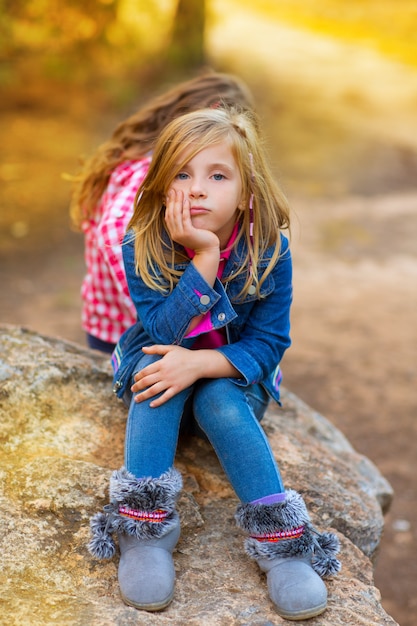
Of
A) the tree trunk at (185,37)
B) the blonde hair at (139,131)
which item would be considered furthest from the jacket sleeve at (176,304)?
the tree trunk at (185,37)

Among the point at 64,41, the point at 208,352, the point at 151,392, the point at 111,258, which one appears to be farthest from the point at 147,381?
the point at 64,41

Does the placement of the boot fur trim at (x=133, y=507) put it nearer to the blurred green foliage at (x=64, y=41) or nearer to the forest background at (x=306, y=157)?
the forest background at (x=306, y=157)

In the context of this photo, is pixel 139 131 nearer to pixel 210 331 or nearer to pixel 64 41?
pixel 210 331

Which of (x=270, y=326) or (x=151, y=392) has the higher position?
(x=270, y=326)

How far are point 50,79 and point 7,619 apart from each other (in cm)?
1151

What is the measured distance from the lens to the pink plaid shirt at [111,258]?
3.00 meters

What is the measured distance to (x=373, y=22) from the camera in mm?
17656

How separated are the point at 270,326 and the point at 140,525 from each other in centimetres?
69

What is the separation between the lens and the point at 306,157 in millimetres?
11656

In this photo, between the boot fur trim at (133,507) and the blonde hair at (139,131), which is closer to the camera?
the boot fur trim at (133,507)

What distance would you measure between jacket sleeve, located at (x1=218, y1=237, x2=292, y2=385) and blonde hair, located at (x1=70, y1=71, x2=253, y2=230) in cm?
116

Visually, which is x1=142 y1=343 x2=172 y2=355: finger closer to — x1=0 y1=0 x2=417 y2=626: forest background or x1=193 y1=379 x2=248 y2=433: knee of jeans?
x1=193 y1=379 x2=248 y2=433: knee of jeans

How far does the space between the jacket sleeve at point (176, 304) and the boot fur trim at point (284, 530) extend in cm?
52

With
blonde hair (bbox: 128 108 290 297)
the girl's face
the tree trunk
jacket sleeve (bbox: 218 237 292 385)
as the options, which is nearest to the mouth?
the girl's face
